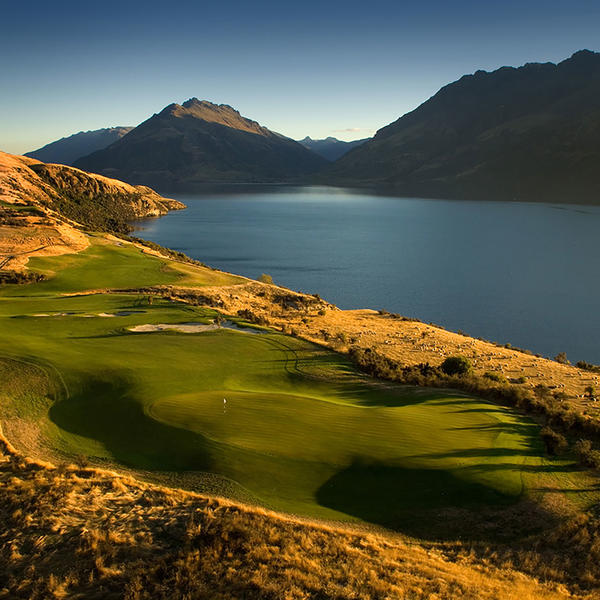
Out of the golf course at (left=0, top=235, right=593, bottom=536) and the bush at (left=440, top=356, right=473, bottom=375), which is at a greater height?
the golf course at (left=0, top=235, right=593, bottom=536)

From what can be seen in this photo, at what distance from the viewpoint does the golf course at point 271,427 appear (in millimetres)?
14672

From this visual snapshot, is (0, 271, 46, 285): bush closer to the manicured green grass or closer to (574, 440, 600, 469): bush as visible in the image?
the manicured green grass

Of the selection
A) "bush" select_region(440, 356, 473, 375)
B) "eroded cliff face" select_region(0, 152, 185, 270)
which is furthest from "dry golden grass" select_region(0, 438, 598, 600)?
"eroded cliff face" select_region(0, 152, 185, 270)

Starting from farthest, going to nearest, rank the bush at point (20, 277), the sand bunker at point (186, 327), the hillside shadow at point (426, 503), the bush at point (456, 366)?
the bush at point (20, 277) < the sand bunker at point (186, 327) < the bush at point (456, 366) < the hillside shadow at point (426, 503)

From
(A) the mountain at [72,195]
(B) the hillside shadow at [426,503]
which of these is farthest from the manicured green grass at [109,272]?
(B) the hillside shadow at [426,503]

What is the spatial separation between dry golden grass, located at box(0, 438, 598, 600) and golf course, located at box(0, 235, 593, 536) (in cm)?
130

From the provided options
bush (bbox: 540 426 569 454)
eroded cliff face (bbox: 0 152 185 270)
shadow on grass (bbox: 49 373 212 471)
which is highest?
eroded cliff face (bbox: 0 152 185 270)

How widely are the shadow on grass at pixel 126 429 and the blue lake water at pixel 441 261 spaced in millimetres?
38709

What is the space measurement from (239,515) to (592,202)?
221099 mm

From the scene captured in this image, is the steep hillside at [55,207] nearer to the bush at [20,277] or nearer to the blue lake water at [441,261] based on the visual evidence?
the bush at [20,277]

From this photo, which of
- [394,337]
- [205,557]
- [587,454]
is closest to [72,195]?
[394,337]

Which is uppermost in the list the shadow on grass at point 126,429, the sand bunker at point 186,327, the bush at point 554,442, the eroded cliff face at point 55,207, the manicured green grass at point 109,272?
the eroded cliff face at point 55,207

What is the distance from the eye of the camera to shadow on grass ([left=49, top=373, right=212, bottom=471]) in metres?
16.1

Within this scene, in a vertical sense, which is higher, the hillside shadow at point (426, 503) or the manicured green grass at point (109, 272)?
the manicured green grass at point (109, 272)
